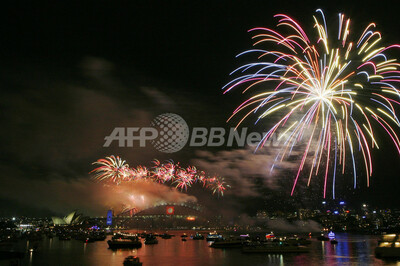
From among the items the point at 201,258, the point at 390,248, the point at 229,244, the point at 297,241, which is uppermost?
the point at 390,248

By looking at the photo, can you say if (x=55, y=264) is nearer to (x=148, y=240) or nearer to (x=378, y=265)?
(x=378, y=265)

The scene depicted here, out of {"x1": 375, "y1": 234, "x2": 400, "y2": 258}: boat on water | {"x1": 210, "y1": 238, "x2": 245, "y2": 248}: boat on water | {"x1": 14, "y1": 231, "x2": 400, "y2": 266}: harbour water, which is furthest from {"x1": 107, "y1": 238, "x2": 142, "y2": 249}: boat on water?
{"x1": 375, "y1": 234, "x2": 400, "y2": 258}: boat on water

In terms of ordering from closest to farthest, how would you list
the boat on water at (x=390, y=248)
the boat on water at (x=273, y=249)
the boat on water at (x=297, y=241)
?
the boat on water at (x=390, y=248), the boat on water at (x=273, y=249), the boat on water at (x=297, y=241)

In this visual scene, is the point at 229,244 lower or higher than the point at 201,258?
lower

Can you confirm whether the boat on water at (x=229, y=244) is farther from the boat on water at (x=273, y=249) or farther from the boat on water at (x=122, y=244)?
the boat on water at (x=122, y=244)

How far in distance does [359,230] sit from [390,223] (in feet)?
45.0

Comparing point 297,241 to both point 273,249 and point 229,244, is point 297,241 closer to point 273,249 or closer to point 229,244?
point 229,244

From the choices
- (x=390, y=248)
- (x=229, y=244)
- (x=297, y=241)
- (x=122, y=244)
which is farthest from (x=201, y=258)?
(x=122, y=244)

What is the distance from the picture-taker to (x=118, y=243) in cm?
5466

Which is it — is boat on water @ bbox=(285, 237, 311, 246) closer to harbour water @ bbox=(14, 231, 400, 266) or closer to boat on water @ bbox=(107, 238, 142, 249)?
harbour water @ bbox=(14, 231, 400, 266)

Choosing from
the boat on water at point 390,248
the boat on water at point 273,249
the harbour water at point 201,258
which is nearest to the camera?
the harbour water at point 201,258

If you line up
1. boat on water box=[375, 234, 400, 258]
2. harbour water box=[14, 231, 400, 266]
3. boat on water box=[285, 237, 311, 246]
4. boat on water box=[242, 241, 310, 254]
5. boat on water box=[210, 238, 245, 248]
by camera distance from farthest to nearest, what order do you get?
boat on water box=[210, 238, 245, 248]
boat on water box=[285, 237, 311, 246]
boat on water box=[242, 241, 310, 254]
boat on water box=[375, 234, 400, 258]
harbour water box=[14, 231, 400, 266]

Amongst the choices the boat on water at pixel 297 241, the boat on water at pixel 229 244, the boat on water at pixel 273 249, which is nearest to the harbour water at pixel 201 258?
the boat on water at pixel 273 249

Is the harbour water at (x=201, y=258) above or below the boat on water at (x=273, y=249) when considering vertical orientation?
below
